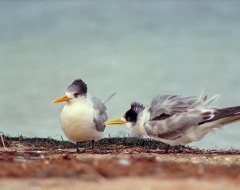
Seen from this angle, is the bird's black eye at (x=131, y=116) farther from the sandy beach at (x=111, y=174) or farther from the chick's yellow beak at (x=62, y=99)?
the sandy beach at (x=111, y=174)

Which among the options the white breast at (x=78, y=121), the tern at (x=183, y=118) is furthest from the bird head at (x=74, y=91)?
the tern at (x=183, y=118)

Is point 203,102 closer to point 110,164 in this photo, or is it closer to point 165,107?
point 165,107

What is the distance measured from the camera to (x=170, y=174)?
6.00 meters

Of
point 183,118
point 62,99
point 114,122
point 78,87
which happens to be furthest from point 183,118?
point 62,99

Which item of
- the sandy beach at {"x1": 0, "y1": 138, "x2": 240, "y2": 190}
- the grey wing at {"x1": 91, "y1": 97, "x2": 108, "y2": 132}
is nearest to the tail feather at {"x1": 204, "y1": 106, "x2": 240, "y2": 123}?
the grey wing at {"x1": 91, "y1": 97, "x2": 108, "y2": 132}

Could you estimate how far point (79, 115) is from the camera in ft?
35.8

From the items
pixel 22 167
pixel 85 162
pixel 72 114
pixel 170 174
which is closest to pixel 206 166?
pixel 170 174

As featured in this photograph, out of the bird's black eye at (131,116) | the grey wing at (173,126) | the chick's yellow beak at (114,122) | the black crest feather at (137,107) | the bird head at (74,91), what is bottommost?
the grey wing at (173,126)

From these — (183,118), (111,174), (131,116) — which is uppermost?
(131,116)

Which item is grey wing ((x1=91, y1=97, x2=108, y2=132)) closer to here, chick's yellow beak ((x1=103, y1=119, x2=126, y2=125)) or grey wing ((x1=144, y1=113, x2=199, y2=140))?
chick's yellow beak ((x1=103, y1=119, x2=126, y2=125))

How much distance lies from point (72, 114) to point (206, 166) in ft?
15.2

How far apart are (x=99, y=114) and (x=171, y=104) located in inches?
69.2

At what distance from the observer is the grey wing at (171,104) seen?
32.7ft

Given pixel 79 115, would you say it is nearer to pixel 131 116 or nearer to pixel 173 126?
pixel 131 116
